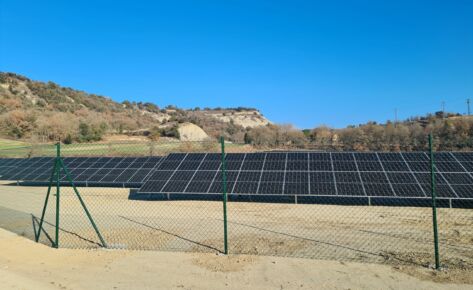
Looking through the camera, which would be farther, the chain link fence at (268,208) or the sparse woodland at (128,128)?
the sparse woodland at (128,128)

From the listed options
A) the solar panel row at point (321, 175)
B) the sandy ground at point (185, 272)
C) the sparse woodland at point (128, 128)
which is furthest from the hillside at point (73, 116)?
the sandy ground at point (185, 272)

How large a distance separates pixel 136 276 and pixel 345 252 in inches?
170

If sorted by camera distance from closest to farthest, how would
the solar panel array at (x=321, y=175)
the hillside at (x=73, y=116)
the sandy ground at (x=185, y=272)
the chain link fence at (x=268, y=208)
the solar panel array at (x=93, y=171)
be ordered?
the sandy ground at (x=185, y=272) → the chain link fence at (x=268, y=208) → the solar panel array at (x=321, y=175) → the solar panel array at (x=93, y=171) → the hillside at (x=73, y=116)

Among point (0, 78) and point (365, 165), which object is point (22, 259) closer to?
point (365, 165)

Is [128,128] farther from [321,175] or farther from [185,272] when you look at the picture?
[185,272]

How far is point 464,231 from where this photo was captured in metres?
9.89

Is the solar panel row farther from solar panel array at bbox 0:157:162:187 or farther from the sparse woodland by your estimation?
the sparse woodland

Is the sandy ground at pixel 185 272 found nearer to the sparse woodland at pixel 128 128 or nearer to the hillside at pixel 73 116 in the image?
the hillside at pixel 73 116

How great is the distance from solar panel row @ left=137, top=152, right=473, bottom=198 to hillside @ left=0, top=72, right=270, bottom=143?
8.71 m

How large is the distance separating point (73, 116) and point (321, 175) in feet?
178

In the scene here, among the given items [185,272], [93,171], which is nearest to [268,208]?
[185,272]

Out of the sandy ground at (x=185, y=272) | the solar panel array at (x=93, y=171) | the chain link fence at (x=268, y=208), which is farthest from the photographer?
the solar panel array at (x=93, y=171)

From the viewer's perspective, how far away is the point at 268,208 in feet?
44.3

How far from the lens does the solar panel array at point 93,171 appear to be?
19.3 metres
